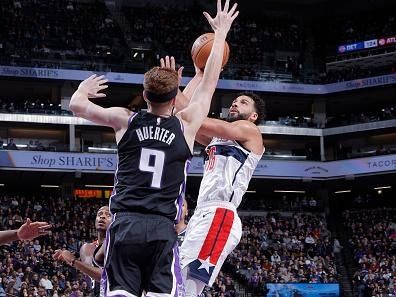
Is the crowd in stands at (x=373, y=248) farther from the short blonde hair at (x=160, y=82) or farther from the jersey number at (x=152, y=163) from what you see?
the short blonde hair at (x=160, y=82)

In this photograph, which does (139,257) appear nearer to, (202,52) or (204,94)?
(204,94)

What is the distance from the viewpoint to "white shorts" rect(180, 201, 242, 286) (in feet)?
21.6

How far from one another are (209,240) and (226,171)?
0.66 metres

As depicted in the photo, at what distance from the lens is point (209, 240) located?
6.67m

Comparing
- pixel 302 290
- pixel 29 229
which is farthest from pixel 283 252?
pixel 29 229

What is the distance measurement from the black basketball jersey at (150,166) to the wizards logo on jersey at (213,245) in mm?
1756

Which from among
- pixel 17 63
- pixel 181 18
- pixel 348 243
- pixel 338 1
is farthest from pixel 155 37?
pixel 348 243

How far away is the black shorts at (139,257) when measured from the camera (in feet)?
15.3

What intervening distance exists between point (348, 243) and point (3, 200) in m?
16.0

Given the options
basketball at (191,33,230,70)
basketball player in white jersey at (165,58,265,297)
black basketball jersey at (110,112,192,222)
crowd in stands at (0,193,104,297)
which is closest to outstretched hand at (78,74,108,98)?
black basketball jersey at (110,112,192,222)

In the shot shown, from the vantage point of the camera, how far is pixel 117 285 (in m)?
4.64

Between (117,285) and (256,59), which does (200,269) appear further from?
(256,59)

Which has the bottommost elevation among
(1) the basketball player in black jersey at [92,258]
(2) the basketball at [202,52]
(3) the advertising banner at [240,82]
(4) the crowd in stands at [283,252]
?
(4) the crowd in stands at [283,252]

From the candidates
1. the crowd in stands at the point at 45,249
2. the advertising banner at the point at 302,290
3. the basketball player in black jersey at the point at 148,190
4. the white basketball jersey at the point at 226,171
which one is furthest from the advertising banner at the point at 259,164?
the basketball player in black jersey at the point at 148,190
